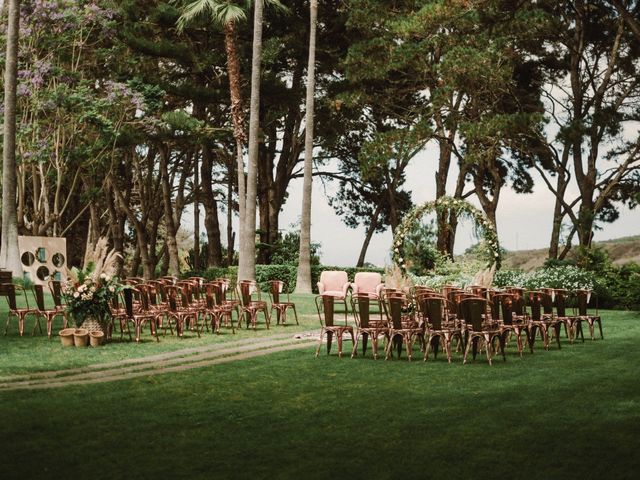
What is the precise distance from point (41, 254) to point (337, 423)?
2153 cm

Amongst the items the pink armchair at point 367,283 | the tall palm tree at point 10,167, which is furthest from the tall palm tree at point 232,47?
the pink armchair at point 367,283

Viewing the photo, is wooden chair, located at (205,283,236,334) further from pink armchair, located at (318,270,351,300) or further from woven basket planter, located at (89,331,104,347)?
pink armchair, located at (318,270,351,300)

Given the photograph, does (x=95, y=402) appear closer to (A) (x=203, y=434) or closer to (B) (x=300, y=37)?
(A) (x=203, y=434)

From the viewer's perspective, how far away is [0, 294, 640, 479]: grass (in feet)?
22.3

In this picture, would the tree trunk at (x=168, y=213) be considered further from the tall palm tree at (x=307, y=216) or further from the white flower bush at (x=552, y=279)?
the white flower bush at (x=552, y=279)

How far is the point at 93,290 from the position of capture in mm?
14375

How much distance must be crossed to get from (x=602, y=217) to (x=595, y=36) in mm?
6645

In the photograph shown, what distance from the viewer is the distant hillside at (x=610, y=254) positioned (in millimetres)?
32247

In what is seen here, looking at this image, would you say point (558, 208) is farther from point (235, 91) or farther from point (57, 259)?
point (57, 259)

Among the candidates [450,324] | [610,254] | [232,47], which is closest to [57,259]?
[232,47]

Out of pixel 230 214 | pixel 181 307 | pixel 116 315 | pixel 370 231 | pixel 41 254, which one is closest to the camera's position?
pixel 116 315

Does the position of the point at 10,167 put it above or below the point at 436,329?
above

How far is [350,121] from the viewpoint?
120ft

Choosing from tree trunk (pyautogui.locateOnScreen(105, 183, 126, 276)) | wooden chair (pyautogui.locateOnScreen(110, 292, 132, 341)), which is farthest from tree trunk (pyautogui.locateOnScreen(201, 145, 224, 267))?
wooden chair (pyautogui.locateOnScreen(110, 292, 132, 341))
